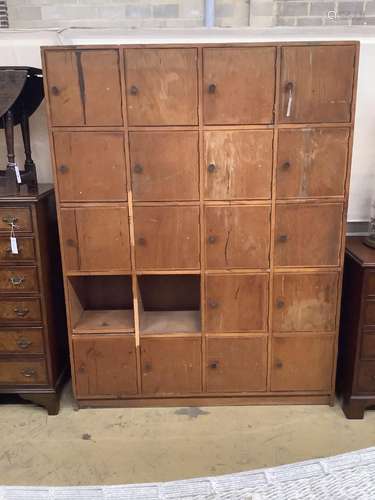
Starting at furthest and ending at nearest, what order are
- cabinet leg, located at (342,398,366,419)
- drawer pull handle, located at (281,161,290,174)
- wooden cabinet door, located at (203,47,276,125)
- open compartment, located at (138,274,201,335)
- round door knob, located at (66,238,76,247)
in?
open compartment, located at (138,274,201,335)
cabinet leg, located at (342,398,366,419)
round door knob, located at (66,238,76,247)
drawer pull handle, located at (281,161,290,174)
wooden cabinet door, located at (203,47,276,125)

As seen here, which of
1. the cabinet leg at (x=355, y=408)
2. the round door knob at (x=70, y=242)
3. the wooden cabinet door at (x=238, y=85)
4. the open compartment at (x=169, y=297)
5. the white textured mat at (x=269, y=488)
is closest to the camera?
the white textured mat at (x=269, y=488)

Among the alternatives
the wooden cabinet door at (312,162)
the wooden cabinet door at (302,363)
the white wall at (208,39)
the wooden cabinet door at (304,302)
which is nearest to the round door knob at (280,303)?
the wooden cabinet door at (304,302)

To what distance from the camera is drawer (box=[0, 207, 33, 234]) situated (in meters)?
1.95

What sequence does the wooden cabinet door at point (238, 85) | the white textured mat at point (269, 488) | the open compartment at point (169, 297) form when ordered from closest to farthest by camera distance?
1. the white textured mat at point (269, 488)
2. the wooden cabinet door at point (238, 85)
3. the open compartment at point (169, 297)

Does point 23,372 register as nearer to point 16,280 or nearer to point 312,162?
point 16,280

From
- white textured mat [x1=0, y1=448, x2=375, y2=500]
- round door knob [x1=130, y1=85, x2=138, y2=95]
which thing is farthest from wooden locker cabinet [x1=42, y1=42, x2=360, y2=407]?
white textured mat [x1=0, y1=448, x2=375, y2=500]

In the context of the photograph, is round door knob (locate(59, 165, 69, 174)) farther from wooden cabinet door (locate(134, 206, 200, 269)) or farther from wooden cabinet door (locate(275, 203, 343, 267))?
wooden cabinet door (locate(275, 203, 343, 267))

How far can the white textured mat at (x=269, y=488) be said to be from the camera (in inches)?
39.4

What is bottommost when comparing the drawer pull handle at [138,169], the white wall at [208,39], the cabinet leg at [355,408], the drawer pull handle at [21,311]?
the cabinet leg at [355,408]

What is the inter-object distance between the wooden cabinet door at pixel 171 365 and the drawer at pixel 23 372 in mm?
498

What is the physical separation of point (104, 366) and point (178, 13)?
1.98 meters

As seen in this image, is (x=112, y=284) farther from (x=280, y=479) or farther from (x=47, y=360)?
(x=280, y=479)

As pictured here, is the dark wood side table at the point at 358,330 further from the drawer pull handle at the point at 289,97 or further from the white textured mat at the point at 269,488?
the white textured mat at the point at 269,488

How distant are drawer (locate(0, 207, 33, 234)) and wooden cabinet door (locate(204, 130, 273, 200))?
81cm
